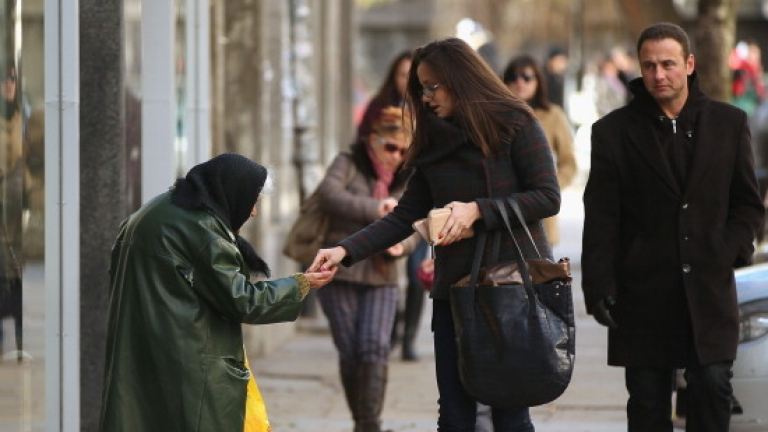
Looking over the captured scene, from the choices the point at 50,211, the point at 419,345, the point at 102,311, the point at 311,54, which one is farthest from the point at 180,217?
the point at 311,54

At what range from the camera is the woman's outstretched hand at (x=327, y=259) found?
662 cm

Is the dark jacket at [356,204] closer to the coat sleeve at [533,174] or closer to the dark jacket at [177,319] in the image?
the coat sleeve at [533,174]

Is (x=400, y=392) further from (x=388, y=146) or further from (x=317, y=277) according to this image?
(x=317, y=277)

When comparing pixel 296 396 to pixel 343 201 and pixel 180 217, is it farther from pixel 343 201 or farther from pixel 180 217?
pixel 180 217

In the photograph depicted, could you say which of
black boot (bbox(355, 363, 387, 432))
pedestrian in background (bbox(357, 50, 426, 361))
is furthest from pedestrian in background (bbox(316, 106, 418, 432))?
pedestrian in background (bbox(357, 50, 426, 361))

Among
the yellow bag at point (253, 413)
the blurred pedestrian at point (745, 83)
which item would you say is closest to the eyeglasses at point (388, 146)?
the yellow bag at point (253, 413)

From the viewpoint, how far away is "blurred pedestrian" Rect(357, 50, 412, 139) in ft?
32.3

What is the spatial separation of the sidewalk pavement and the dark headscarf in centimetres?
419

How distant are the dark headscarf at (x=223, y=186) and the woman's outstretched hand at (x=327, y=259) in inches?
24.4

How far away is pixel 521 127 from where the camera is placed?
6520 millimetres

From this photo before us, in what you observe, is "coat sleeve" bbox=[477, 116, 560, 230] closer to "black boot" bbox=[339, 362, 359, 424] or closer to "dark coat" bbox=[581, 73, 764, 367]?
"dark coat" bbox=[581, 73, 764, 367]

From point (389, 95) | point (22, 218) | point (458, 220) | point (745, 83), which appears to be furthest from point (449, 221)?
point (745, 83)

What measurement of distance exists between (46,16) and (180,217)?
1767mm

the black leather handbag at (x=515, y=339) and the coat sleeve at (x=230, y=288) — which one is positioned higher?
the coat sleeve at (x=230, y=288)
